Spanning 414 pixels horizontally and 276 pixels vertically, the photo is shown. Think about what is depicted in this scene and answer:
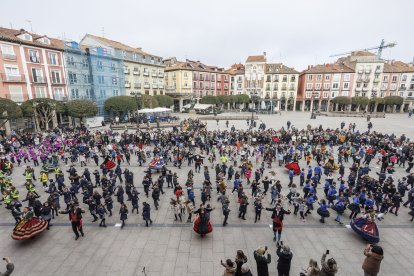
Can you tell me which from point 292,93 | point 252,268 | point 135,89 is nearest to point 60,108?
point 135,89

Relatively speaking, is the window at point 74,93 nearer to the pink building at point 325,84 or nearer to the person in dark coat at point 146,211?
the person in dark coat at point 146,211

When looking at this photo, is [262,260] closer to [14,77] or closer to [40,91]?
[14,77]

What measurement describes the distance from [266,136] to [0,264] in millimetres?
21260

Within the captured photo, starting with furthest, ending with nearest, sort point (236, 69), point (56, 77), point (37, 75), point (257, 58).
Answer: point (236, 69) → point (257, 58) → point (56, 77) → point (37, 75)

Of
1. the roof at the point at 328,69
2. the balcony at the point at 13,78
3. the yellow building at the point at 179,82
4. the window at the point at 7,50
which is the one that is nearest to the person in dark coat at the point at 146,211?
the balcony at the point at 13,78

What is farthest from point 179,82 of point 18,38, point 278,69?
point 18,38

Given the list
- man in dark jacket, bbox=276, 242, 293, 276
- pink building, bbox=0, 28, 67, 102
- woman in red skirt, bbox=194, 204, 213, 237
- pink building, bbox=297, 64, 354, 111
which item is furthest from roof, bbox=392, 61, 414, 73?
pink building, bbox=0, 28, 67, 102

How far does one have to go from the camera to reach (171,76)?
62781mm

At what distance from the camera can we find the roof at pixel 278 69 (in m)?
65.3

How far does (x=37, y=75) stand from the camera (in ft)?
107

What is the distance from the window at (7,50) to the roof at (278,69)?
57.9 metres

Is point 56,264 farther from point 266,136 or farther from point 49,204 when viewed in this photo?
point 266,136

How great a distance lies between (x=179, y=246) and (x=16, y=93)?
3472 cm

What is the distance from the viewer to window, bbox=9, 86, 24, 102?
98.4ft
